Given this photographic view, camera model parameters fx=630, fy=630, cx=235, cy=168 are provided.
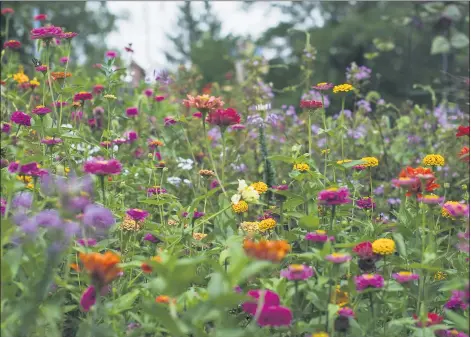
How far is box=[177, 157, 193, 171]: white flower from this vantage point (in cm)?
318

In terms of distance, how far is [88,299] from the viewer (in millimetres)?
1535

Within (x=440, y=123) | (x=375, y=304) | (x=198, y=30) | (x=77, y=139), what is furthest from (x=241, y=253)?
(x=198, y=30)

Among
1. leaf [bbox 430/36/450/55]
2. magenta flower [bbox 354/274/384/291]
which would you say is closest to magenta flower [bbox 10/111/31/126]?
magenta flower [bbox 354/274/384/291]

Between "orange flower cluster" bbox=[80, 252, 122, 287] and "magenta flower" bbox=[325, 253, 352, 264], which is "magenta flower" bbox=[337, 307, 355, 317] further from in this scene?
"orange flower cluster" bbox=[80, 252, 122, 287]

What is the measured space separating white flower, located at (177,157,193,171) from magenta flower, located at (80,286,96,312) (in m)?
1.63

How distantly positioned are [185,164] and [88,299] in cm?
185

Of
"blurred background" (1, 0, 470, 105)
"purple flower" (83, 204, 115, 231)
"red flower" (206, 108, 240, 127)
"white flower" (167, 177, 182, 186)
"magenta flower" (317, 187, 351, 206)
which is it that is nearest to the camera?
"purple flower" (83, 204, 115, 231)

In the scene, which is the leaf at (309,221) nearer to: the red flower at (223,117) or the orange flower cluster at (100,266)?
the red flower at (223,117)

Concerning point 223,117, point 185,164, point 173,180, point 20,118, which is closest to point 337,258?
point 223,117

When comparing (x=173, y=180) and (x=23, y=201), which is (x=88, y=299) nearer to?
(x=23, y=201)

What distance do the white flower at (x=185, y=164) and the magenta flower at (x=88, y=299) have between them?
1.63m

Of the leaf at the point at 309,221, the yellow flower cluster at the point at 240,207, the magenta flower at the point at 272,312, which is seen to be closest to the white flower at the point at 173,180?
the yellow flower cluster at the point at 240,207

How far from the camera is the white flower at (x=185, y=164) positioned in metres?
3.18

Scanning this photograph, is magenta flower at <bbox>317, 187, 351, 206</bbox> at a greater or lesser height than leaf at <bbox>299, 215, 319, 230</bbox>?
→ greater
